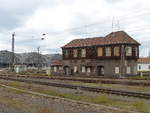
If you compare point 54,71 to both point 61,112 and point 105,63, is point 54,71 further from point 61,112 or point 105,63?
point 61,112

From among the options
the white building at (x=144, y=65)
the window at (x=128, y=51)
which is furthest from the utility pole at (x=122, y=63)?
the white building at (x=144, y=65)

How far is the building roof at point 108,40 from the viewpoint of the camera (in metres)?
48.9

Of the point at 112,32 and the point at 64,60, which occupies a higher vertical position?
the point at 112,32

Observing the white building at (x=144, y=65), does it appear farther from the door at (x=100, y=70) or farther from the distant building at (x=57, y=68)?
the door at (x=100, y=70)

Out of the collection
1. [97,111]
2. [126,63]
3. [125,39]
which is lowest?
[97,111]

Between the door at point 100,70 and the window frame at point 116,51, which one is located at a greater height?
the window frame at point 116,51

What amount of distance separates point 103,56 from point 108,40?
132 inches

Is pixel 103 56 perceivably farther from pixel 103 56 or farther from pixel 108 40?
pixel 108 40

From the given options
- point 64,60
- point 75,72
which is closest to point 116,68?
point 75,72

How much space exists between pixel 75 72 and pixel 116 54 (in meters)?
10.7

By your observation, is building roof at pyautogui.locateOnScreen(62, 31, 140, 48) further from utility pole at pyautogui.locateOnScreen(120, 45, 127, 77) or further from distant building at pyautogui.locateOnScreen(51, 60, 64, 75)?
distant building at pyautogui.locateOnScreen(51, 60, 64, 75)

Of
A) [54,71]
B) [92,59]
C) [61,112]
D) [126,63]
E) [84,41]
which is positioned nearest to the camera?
[61,112]

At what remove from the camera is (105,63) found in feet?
164

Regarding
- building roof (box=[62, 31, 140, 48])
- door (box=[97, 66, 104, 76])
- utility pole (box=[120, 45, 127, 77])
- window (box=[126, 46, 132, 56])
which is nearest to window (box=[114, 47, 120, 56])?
building roof (box=[62, 31, 140, 48])
